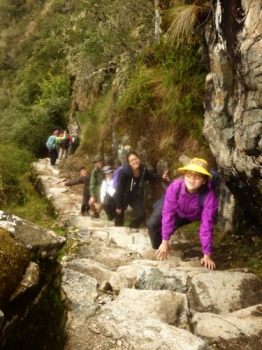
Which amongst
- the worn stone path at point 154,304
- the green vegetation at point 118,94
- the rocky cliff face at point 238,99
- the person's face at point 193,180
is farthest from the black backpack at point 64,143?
the person's face at point 193,180

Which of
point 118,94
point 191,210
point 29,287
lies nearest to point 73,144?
point 118,94

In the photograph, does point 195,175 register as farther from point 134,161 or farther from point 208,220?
point 134,161

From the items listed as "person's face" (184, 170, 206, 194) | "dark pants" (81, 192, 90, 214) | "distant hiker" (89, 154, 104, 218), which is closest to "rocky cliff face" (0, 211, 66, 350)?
"person's face" (184, 170, 206, 194)

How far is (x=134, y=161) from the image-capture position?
6.10 meters

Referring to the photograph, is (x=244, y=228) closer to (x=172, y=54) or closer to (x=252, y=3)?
(x=252, y=3)

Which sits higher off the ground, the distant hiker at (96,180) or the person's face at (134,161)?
the distant hiker at (96,180)

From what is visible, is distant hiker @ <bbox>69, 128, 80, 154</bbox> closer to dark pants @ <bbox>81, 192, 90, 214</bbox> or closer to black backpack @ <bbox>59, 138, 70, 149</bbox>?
black backpack @ <bbox>59, 138, 70, 149</bbox>

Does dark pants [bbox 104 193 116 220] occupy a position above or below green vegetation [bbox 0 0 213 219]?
below

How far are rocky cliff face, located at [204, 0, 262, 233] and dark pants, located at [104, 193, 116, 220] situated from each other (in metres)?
2.61

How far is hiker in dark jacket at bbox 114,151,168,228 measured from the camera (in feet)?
20.2

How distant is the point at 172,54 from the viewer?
7.48 metres

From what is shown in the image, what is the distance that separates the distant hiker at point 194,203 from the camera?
4.02 m

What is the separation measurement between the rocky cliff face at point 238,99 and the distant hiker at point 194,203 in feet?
1.93

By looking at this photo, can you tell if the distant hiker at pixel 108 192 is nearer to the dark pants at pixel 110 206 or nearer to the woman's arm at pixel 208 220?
the dark pants at pixel 110 206
